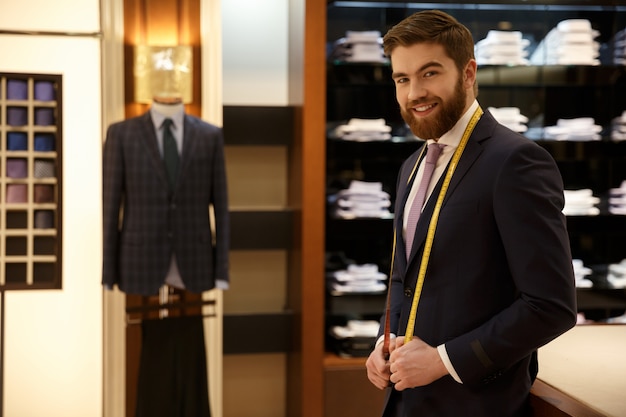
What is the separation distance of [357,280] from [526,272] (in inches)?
110

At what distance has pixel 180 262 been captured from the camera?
3.58m

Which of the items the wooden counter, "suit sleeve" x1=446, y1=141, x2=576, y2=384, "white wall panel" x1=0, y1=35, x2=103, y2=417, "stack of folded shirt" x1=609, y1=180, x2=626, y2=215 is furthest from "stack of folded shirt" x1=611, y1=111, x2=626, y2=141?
"suit sleeve" x1=446, y1=141, x2=576, y2=384

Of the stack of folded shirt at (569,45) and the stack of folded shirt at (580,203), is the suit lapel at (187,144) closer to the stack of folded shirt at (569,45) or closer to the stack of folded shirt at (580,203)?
the stack of folded shirt at (569,45)

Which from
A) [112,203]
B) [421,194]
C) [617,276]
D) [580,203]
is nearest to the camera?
[421,194]

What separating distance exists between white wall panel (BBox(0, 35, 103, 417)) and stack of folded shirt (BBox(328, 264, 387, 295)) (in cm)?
132

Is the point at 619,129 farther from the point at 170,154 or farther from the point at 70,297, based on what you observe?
the point at 70,297

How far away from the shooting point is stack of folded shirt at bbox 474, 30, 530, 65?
168 inches

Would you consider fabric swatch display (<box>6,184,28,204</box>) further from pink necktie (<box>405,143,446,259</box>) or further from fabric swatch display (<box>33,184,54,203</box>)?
pink necktie (<box>405,143,446,259</box>)

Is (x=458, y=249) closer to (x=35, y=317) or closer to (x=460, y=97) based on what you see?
(x=460, y=97)

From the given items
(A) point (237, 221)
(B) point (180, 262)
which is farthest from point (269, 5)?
(B) point (180, 262)

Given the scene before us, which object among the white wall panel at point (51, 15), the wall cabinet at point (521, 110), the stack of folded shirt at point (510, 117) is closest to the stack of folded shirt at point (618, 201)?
the wall cabinet at point (521, 110)

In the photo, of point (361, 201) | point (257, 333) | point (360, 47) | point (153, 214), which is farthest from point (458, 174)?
point (257, 333)

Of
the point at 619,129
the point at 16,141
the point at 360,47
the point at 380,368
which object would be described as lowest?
the point at 380,368

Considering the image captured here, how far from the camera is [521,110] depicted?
4.49m
